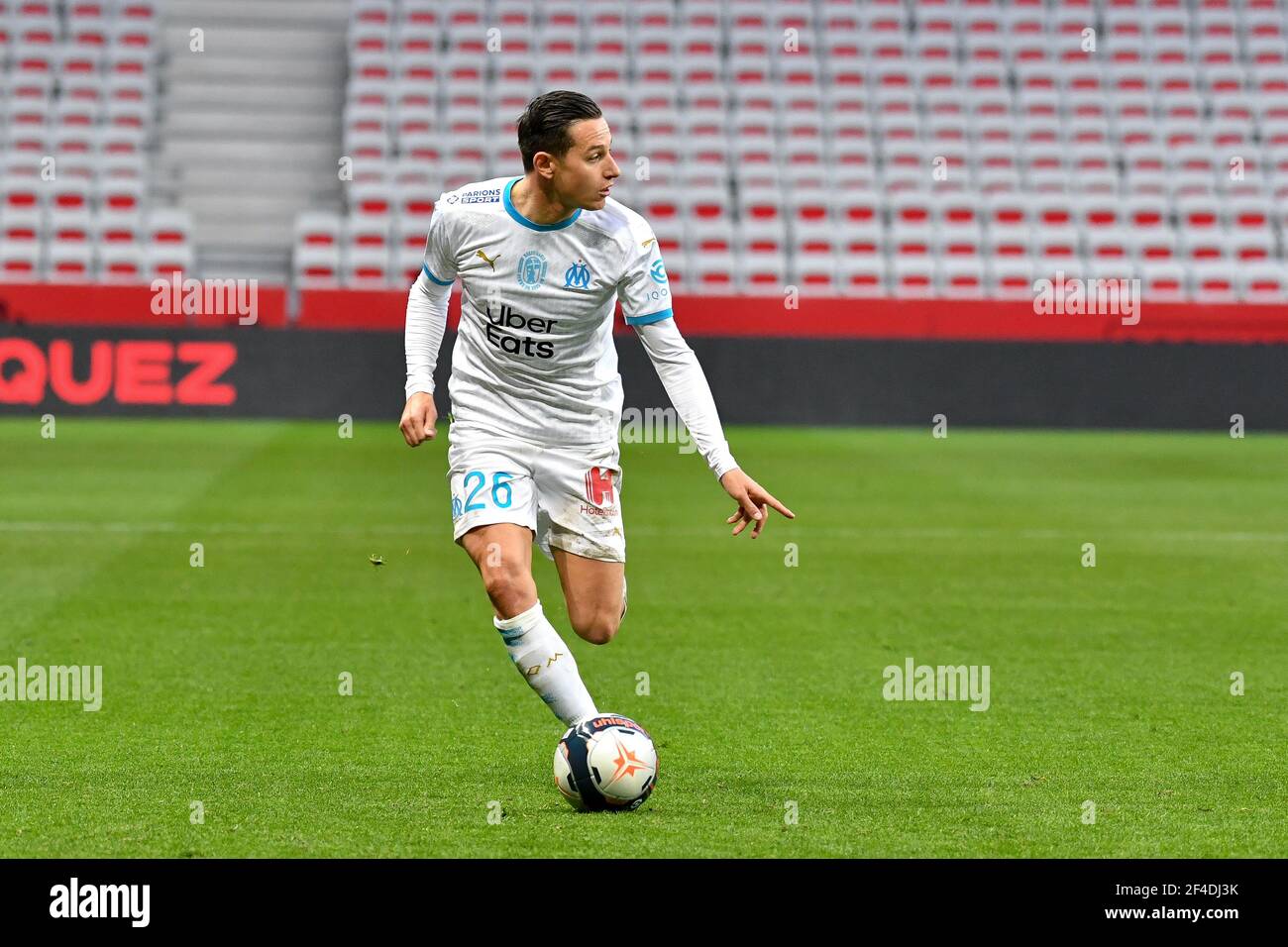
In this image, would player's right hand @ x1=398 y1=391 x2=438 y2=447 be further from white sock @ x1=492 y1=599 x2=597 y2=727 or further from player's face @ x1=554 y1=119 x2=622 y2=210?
player's face @ x1=554 y1=119 x2=622 y2=210

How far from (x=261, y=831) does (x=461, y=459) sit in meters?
1.37

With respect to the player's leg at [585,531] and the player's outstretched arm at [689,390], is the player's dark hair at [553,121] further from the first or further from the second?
the player's leg at [585,531]

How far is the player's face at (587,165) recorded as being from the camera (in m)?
5.66

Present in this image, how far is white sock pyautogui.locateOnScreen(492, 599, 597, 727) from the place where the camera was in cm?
578

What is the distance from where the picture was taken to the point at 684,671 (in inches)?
329

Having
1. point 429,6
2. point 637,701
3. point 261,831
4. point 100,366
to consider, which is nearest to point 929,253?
point 429,6

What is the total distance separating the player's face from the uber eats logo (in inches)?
17.4

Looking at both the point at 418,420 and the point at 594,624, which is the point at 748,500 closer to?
the point at 594,624

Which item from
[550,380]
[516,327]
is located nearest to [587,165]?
[516,327]

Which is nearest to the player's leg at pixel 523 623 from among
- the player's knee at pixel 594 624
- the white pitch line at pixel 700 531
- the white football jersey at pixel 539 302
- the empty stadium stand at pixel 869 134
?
the player's knee at pixel 594 624

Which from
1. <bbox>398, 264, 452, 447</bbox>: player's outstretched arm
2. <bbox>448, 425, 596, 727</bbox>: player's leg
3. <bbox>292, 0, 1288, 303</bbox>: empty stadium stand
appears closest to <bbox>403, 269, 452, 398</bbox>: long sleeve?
<bbox>398, 264, 452, 447</bbox>: player's outstretched arm

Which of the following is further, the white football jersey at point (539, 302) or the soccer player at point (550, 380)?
the white football jersey at point (539, 302)

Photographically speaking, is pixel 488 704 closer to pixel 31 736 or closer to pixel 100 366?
pixel 31 736

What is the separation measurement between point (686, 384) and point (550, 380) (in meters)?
0.45
